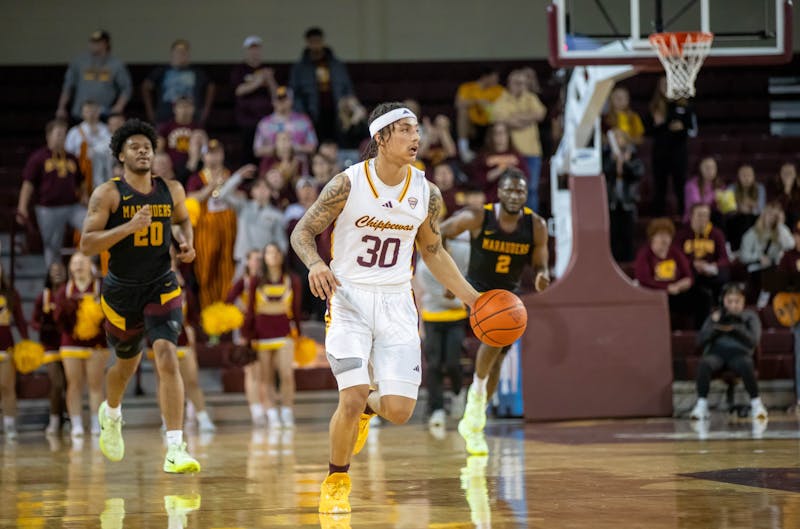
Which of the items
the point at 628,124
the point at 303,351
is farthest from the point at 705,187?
the point at 303,351

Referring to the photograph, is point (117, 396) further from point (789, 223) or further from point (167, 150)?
point (789, 223)

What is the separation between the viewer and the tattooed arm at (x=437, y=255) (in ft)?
19.8

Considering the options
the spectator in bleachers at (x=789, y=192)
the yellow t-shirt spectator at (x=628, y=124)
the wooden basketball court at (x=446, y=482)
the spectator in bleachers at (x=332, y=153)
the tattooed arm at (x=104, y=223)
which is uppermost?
the yellow t-shirt spectator at (x=628, y=124)

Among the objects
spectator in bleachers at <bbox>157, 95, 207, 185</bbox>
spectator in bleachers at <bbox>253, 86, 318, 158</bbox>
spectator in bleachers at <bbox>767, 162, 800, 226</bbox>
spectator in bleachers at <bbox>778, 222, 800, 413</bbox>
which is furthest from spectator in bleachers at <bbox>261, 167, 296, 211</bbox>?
spectator in bleachers at <bbox>767, 162, 800, 226</bbox>

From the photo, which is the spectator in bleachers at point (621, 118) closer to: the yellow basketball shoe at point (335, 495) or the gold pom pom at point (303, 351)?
the gold pom pom at point (303, 351)

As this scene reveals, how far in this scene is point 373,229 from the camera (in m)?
5.82

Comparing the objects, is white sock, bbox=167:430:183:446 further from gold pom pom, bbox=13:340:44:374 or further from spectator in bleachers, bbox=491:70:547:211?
spectator in bleachers, bbox=491:70:547:211

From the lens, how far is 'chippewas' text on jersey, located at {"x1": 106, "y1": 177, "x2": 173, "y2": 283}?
23.4 feet

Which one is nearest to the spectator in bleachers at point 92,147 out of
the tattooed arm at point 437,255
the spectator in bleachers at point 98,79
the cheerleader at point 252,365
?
the spectator in bleachers at point 98,79

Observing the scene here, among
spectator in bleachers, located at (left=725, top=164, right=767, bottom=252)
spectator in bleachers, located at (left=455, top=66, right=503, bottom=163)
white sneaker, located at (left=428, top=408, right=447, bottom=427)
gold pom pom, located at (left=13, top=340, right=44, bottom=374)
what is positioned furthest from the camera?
spectator in bleachers, located at (left=455, top=66, right=503, bottom=163)

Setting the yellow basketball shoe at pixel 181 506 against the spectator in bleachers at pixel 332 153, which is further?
the spectator in bleachers at pixel 332 153

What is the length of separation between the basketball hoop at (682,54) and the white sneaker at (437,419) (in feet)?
11.6

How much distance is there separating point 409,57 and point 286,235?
700cm

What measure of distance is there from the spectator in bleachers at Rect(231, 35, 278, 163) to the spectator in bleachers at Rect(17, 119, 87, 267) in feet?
8.01
